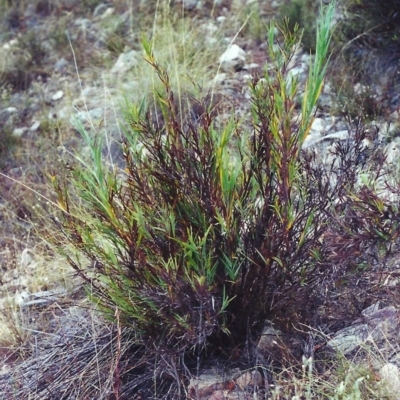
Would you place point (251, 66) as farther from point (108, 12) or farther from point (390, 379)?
point (390, 379)

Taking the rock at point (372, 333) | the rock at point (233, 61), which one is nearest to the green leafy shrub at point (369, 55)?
the rock at point (233, 61)

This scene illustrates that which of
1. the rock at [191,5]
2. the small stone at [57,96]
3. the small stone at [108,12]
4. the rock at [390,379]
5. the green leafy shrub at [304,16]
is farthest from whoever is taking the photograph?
the small stone at [108,12]

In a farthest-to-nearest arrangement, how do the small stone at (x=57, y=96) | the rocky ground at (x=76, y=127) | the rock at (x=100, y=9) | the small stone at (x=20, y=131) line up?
the rock at (x=100, y=9) → the small stone at (x=57, y=96) → the small stone at (x=20, y=131) → the rocky ground at (x=76, y=127)

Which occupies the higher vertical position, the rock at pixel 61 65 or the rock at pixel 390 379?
the rock at pixel 390 379

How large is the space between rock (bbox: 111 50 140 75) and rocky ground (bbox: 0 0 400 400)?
0.05ft

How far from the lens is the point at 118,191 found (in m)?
2.16

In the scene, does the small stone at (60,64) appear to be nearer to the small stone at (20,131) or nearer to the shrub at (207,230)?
the small stone at (20,131)

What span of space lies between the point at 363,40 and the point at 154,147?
235cm

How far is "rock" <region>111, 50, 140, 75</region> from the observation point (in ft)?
15.9

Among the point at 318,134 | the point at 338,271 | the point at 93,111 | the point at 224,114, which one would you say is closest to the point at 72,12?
the point at 93,111

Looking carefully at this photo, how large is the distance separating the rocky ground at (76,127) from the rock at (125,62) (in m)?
0.01

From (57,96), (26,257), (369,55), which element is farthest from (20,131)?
(369,55)

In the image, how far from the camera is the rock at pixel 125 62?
4.83m

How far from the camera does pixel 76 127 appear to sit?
232cm
